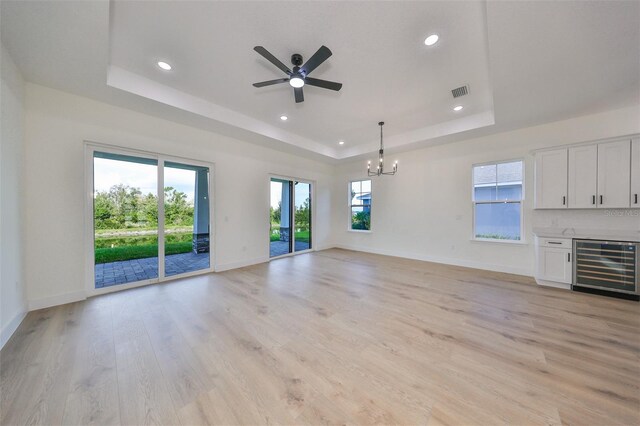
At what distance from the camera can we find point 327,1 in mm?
1977

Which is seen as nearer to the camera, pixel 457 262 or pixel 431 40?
pixel 431 40

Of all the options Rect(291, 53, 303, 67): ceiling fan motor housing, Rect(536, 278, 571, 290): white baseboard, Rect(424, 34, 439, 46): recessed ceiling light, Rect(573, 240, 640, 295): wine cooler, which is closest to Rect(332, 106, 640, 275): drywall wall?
Rect(536, 278, 571, 290): white baseboard

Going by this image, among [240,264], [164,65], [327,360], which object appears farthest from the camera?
[240,264]

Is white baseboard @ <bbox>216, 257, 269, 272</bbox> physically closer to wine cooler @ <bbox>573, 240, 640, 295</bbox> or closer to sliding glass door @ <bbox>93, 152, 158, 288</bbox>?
sliding glass door @ <bbox>93, 152, 158, 288</bbox>

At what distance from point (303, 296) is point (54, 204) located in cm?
369

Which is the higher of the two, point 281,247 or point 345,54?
point 345,54

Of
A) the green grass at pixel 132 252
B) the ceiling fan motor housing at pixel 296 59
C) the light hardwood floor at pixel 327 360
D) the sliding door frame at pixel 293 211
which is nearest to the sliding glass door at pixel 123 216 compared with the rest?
the green grass at pixel 132 252

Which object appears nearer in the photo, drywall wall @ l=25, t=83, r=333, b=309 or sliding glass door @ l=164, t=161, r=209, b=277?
drywall wall @ l=25, t=83, r=333, b=309

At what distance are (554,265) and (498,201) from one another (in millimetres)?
1525

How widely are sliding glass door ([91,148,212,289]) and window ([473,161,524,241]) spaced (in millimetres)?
Answer: 5935

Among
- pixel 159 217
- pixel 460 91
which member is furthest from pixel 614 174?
pixel 159 217

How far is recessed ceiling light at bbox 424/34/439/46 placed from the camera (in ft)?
7.61

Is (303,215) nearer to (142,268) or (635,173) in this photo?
(142,268)

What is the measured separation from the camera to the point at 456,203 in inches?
202
